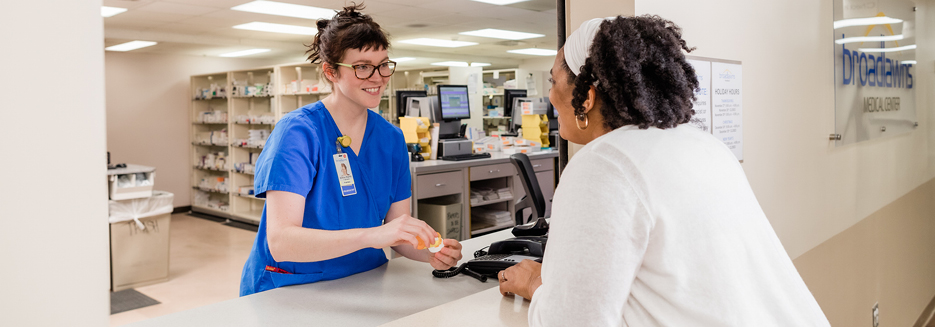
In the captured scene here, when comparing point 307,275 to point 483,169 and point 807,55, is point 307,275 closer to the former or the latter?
point 807,55

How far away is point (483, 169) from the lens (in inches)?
207

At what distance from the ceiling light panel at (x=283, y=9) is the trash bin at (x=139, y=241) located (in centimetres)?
251

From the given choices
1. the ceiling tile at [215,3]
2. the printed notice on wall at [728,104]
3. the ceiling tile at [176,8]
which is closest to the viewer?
the printed notice on wall at [728,104]

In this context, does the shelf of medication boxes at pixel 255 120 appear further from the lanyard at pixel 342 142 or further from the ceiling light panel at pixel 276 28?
the lanyard at pixel 342 142

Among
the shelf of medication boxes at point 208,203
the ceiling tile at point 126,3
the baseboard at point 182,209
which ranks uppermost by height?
the ceiling tile at point 126,3

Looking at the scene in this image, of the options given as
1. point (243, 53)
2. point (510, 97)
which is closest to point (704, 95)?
point (510, 97)

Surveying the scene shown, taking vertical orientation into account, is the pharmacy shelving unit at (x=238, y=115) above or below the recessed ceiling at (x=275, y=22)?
below

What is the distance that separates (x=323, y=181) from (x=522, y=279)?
0.56 meters

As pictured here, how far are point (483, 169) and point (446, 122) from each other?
826 millimetres

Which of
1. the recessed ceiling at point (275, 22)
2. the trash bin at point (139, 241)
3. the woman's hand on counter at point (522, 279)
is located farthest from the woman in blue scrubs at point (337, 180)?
the recessed ceiling at point (275, 22)

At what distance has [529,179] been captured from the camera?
5.80 feet

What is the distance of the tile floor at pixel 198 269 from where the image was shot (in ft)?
14.5

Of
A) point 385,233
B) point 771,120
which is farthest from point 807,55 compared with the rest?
point 385,233

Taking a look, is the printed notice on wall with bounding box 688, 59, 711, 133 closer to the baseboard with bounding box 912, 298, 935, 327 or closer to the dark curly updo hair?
the dark curly updo hair
